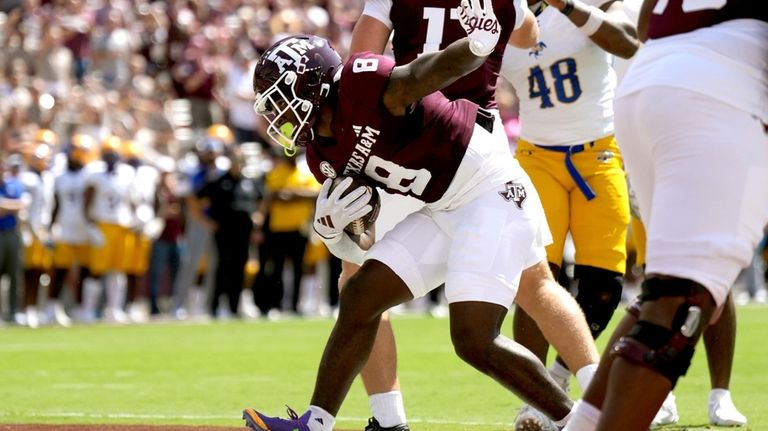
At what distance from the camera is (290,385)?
877cm

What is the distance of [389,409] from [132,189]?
37.6 feet

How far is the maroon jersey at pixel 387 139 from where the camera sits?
498 centimetres

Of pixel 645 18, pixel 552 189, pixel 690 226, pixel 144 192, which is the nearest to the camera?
pixel 690 226

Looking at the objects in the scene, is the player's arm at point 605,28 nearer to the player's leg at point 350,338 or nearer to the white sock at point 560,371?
the white sock at point 560,371

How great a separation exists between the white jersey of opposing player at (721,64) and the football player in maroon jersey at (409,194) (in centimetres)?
120

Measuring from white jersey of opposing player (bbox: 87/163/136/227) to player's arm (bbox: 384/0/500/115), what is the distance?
11975 millimetres

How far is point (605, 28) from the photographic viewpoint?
21.4 ft

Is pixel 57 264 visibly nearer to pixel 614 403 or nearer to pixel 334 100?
pixel 334 100

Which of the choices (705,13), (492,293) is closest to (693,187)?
(705,13)

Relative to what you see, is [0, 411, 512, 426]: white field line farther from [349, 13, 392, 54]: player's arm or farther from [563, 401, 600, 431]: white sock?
[563, 401, 600, 431]: white sock

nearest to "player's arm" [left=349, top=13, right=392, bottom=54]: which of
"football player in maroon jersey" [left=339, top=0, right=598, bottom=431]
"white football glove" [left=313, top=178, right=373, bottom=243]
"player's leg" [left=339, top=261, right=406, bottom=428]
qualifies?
"football player in maroon jersey" [left=339, top=0, right=598, bottom=431]

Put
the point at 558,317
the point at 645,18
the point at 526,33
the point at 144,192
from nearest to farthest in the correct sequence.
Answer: the point at 645,18, the point at 558,317, the point at 526,33, the point at 144,192

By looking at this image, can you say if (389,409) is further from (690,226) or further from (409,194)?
(690,226)

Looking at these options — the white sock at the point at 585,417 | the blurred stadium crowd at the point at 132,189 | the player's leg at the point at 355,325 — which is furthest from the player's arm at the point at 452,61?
the blurred stadium crowd at the point at 132,189
